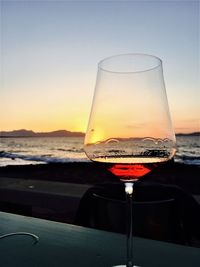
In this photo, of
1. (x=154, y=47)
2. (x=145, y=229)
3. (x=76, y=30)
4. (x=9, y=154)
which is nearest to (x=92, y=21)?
(x=76, y=30)

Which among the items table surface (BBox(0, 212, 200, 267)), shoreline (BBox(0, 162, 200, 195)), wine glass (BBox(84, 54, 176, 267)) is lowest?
shoreline (BBox(0, 162, 200, 195))

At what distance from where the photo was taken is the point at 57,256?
65cm

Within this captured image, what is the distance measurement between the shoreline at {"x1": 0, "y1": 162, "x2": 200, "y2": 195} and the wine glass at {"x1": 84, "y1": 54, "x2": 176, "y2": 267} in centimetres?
814

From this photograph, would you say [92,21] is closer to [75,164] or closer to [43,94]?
[43,94]

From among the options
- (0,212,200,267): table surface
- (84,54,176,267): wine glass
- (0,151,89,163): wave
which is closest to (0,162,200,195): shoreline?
(0,151,89,163): wave

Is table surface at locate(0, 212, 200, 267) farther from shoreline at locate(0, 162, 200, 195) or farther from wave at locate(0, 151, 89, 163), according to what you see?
wave at locate(0, 151, 89, 163)

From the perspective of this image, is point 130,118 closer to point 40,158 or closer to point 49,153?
point 40,158

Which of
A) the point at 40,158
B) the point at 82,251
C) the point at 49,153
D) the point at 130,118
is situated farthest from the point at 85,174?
the point at 130,118

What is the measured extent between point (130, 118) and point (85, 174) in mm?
14503

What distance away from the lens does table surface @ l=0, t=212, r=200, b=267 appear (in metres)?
0.62

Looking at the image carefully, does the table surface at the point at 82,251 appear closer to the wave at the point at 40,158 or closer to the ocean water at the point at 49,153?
the ocean water at the point at 49,153

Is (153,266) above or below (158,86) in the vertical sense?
below

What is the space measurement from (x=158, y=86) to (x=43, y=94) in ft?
56.6

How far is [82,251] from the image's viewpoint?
2.23 ft
